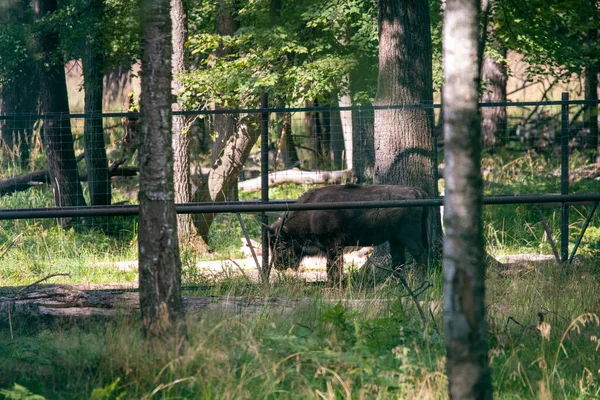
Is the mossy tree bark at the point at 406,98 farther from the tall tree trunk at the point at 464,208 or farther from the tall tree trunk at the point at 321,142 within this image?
the tall tree trunk at the point at 321,142

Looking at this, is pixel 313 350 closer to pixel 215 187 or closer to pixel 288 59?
pixel 215 187

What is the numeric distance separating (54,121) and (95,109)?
0.89 meters

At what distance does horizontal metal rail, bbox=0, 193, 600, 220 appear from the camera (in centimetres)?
755

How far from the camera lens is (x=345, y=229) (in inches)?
353

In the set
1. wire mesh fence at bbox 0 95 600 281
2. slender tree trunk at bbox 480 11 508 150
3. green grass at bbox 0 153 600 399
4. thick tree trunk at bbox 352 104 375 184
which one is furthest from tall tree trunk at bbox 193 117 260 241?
slender tree trunk at bbox 480 11 508 150

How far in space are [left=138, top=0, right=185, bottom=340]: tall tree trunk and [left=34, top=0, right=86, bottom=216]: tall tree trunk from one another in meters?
8.08

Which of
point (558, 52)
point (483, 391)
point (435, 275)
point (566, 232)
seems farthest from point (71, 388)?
point (558, 52)

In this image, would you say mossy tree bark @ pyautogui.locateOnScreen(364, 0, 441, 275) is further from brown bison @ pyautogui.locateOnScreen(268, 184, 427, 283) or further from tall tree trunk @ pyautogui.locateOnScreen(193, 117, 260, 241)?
tall tree trunk @ pyautogui.locateOnScreen(193, 117, 260, 241)

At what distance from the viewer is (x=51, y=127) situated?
12703 millimetres

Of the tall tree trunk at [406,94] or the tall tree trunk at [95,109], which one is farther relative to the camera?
the tall tree trunk at [95,109]

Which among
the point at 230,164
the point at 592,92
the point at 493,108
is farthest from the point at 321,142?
the point at 592,92

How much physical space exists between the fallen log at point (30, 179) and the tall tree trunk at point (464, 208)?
32.2 feet

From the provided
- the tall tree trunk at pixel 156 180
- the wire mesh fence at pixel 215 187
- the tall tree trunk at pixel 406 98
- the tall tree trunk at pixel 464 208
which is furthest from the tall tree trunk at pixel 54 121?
the tall tree trunk at pixel 464 208

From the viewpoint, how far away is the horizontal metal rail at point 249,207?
755cm
